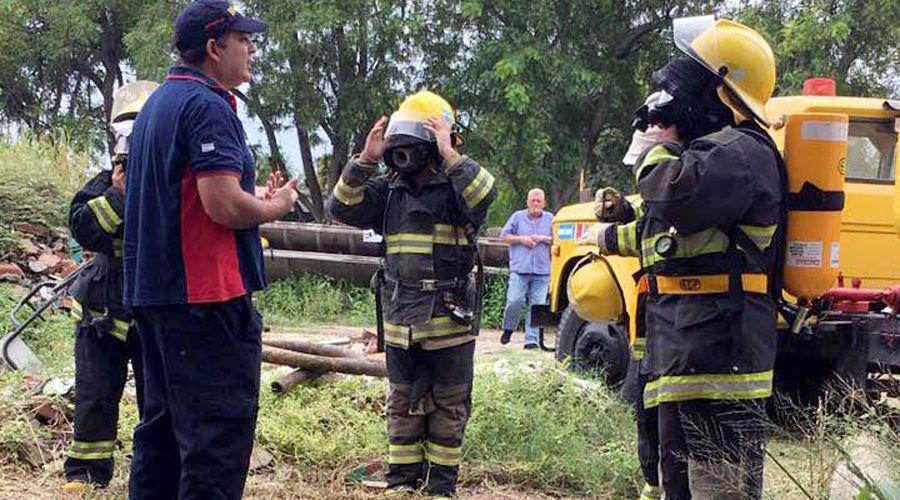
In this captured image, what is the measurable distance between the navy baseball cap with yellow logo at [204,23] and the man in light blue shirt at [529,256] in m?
8.17

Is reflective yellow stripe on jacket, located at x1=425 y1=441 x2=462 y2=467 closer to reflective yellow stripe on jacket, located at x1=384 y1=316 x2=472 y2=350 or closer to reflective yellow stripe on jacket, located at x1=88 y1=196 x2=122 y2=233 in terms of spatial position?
reflective yellow stripe on jacket, located at x1=384 y1=316 x2=472 y2=350

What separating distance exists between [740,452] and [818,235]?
85 centimetres

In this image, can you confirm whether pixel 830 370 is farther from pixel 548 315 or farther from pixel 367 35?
pixel 367 35

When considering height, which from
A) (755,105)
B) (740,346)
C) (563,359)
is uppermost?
(755,105)

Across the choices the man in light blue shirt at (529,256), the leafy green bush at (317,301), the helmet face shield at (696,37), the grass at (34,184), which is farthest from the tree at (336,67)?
the helmet face shield at (696,37)

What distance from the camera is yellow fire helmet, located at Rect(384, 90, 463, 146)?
500 centimetres

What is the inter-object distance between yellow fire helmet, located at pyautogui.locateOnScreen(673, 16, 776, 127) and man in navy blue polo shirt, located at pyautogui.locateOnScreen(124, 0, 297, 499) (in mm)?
1630

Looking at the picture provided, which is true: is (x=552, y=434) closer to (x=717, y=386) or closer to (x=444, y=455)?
(x=444, y=455)

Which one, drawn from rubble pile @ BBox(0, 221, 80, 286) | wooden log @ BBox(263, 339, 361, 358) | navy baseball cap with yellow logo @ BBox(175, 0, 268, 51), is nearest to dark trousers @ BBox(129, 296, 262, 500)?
navy baseball cap with yellow logo @ BBox(175, 0, 268, 51)

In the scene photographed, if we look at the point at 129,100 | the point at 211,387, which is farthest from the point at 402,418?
the point at 129,100

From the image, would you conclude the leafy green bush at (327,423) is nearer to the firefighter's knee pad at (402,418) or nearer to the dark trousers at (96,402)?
the firefighter's knee pad at (402,418)

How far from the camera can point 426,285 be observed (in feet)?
16.3

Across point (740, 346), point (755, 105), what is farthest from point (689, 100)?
point (740, 346)

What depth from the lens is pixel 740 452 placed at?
349 centimetres
